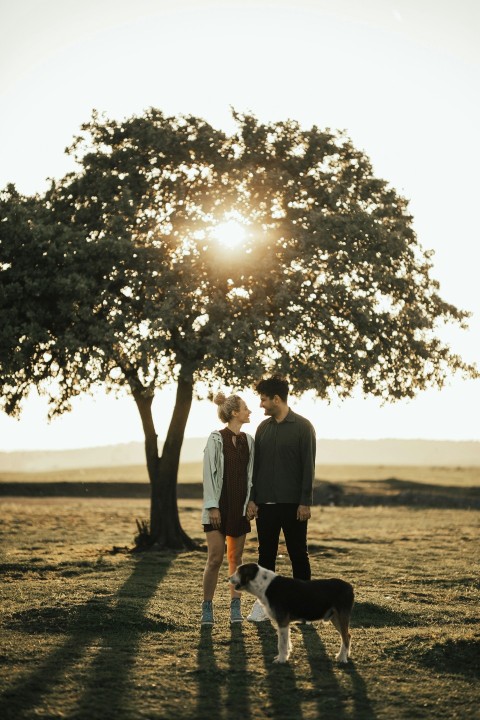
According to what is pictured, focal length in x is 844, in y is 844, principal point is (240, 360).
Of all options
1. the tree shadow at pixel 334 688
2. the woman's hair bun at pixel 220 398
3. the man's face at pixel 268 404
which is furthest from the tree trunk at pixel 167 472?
the tree shadow at pixel 334 688

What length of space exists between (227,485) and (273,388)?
1.49 m

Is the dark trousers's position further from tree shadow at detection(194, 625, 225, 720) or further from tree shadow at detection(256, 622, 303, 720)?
tree shadow at detection(194, 625, 225, 720)

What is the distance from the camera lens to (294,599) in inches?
384

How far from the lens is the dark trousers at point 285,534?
11836 millimetres

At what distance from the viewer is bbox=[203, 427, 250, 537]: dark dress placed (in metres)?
11.7

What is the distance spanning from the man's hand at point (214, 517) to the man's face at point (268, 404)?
156 cm

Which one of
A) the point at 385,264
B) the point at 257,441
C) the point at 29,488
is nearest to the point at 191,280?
the point at 385,264

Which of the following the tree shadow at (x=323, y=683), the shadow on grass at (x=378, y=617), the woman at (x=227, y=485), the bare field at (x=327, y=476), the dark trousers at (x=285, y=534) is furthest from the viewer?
the bare field at (x=327, y=476)

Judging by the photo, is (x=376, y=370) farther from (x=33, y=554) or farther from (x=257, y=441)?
(x=257, y=441)

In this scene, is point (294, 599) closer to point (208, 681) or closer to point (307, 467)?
point (208, 681)

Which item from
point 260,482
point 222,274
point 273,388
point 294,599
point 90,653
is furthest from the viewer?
point 222,274

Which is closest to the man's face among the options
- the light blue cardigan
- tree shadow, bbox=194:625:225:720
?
the light blue cardigan

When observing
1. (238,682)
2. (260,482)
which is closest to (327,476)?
(260,482)

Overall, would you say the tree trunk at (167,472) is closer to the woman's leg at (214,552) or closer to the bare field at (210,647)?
the bare field at (210,647)
